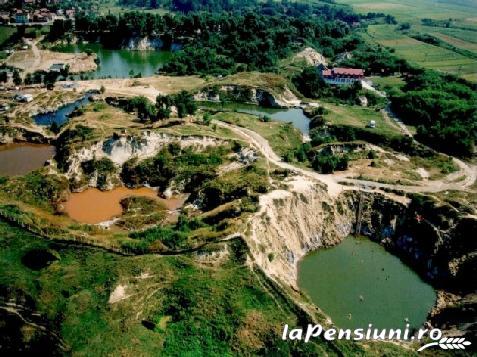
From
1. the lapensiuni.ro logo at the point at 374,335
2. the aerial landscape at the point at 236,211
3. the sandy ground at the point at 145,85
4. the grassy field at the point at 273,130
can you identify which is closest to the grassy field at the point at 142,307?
the aerial landscape at the point at 236,211

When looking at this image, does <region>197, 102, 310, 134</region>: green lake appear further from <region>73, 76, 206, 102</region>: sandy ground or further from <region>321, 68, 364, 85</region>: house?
<region>321, 68, 364, 85</region>: house

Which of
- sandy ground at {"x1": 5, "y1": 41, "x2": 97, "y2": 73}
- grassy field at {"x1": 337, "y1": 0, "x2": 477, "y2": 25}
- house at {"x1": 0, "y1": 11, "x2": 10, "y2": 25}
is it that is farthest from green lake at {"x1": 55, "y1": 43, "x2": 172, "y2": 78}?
→ grassy field at {"x1": 337, "y1": 0, "x2": 477, "y2": 25}

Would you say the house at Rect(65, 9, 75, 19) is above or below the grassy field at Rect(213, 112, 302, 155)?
above

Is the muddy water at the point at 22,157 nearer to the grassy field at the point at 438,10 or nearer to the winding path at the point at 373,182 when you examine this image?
the winding path at the point at 373,182

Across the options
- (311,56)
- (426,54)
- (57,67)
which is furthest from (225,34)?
(426,54)

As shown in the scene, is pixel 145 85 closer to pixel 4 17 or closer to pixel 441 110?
pixel 441 110
